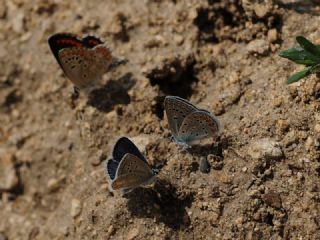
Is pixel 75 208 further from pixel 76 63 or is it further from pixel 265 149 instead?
pixel 265 149

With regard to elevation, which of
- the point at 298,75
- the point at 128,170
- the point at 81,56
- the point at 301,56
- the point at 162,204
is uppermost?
the point at 301,56

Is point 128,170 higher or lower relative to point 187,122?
lower

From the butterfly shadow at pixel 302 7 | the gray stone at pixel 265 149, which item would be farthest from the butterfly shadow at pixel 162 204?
the butterfly shadow at pixel 302 7

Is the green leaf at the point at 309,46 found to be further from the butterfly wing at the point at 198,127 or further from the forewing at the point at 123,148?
the forewing at the point at 123,148

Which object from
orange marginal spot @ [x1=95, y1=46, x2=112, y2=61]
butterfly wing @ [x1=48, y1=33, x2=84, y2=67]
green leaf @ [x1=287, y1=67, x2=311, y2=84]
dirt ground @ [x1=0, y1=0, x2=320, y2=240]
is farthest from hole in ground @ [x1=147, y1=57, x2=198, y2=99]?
green leaf @ [x1=287, y1=67, x2=311, y2=84]

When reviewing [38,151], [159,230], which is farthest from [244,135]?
[38,151]

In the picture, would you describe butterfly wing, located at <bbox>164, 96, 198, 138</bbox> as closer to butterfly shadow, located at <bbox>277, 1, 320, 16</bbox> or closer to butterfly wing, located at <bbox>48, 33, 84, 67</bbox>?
butterfly wing, located at <bbox>48, 33, 84, 67</bbox>

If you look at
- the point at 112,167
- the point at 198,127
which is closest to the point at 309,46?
the point at 198,127
